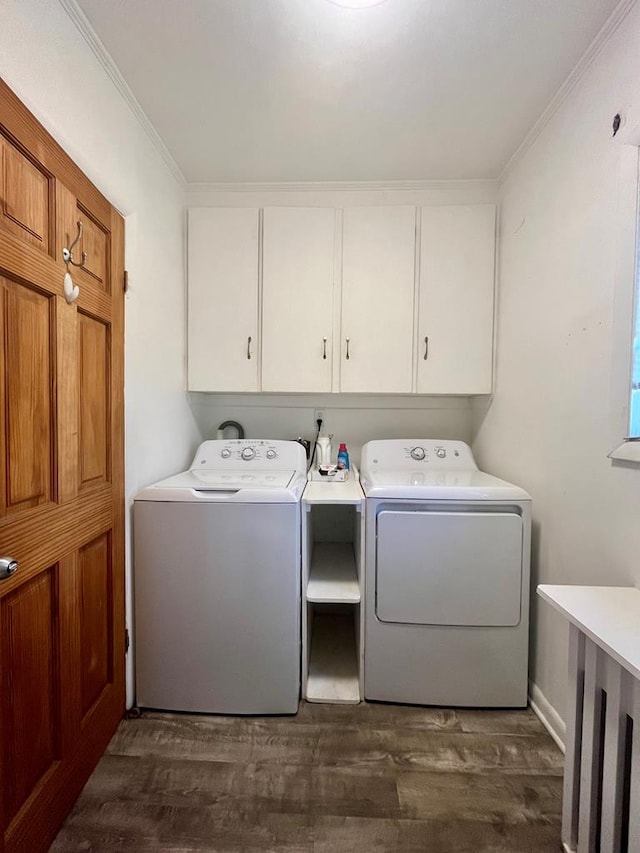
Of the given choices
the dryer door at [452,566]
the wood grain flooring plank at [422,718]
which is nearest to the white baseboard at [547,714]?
the wood grain flooring plank at [422,718]

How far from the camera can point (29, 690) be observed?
101 centimetres

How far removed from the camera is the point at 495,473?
2.03 metres

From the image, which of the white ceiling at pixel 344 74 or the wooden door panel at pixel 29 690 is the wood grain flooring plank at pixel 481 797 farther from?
the white ceiling at pixel 344 74

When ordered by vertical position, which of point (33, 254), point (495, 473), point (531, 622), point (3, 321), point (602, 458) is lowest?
point (531, 622)

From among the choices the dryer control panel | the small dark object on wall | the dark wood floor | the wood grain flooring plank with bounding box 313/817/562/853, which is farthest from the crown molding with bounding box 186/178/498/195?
the wood grain flooring plank with bounding box 313/817/562/853

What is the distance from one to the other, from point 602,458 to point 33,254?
174 cm

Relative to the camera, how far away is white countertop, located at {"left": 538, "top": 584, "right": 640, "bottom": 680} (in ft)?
2.64

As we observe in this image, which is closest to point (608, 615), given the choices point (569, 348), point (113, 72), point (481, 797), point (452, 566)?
point (452, 566)

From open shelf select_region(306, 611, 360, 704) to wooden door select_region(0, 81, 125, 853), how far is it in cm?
81

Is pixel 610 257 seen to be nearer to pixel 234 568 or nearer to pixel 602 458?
pixel 602 458

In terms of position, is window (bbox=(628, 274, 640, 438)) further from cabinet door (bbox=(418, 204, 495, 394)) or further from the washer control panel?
the washer control panel

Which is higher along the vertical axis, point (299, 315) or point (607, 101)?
point (607, 101)

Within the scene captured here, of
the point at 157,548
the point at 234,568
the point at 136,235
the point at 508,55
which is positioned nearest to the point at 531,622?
the point at 234,568

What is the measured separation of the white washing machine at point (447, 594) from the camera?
1.55 metres
